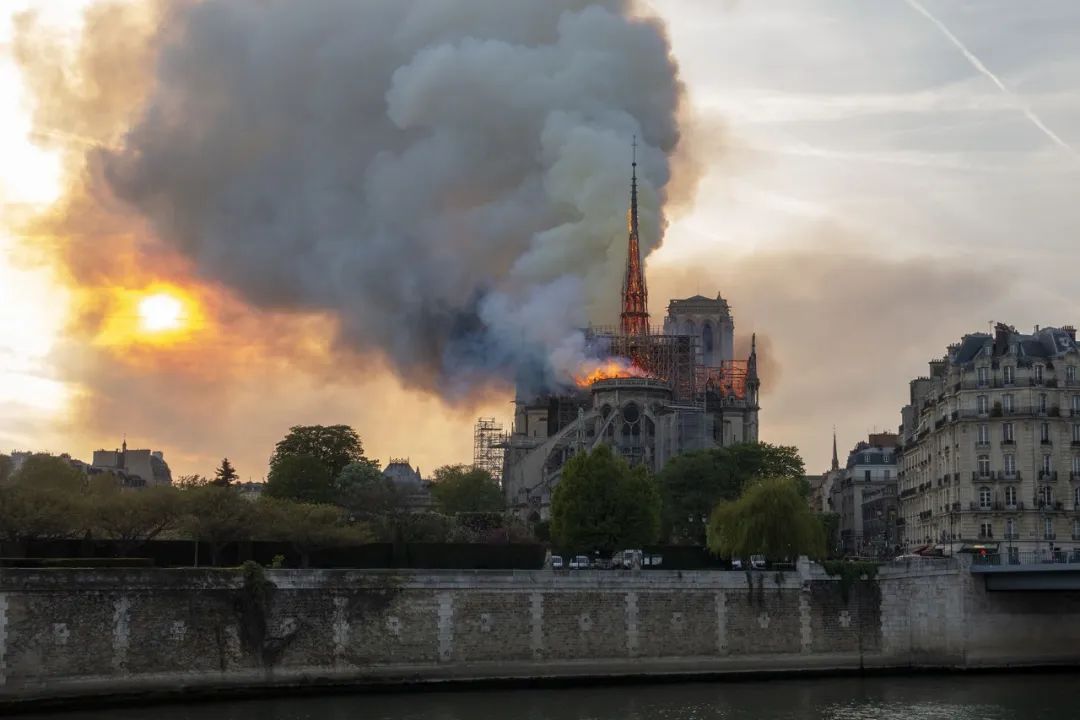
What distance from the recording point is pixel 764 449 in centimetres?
9681

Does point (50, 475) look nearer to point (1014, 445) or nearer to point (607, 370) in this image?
point (1014, 445)

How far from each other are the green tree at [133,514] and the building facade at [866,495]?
5350cm

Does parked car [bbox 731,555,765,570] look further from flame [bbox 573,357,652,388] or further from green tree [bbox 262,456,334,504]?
flame [bbox 573,357,652,388]

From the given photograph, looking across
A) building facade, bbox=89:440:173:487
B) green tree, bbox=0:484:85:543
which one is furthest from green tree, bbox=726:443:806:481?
building facade, bbox=89:440:173:487

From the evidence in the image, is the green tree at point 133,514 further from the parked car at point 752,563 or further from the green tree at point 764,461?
the green tree at point 764,461

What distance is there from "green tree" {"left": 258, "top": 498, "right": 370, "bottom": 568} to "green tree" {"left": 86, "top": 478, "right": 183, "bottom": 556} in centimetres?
357

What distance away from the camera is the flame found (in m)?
126

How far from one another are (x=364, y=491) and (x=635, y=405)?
33.6 m

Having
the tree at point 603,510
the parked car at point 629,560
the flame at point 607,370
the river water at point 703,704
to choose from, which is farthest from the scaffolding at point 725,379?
the river water at point 703,704

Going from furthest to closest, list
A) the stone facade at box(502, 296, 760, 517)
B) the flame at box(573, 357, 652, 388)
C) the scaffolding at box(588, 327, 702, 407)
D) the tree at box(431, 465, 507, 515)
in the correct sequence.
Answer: the scaffolding at box(588, 327, 702, 407)
the flame at box(573, 357, 652, 388)
the stone facade at box(502, 296, 760, 517)
the tree at box(431, 465, 507, 515)

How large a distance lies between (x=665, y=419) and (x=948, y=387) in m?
43.7

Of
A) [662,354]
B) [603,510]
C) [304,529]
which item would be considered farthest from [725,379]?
[304,529]

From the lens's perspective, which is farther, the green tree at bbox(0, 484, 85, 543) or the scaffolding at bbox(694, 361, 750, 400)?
the scaffolding at bbox(694, 361, 750, 400)

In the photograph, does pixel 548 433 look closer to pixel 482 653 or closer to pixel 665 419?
pixel 665 419
